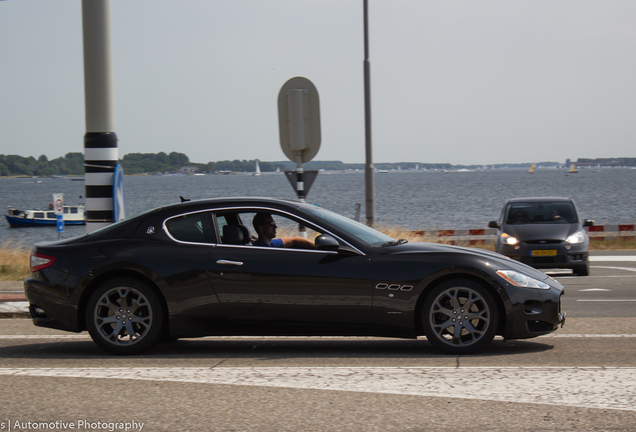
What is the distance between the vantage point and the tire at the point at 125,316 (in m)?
6.39

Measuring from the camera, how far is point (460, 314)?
6.16 m

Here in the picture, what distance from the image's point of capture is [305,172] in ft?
37.8

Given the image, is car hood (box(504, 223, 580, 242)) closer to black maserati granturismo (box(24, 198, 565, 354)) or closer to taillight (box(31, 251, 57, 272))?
black maserati granturismo (box(24, 198, 565, 354))

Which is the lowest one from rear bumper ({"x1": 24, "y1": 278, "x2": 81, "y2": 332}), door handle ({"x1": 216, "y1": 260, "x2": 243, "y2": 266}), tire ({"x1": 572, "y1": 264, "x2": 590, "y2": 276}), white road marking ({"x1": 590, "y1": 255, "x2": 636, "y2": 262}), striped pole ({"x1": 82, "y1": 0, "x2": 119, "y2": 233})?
white road marking ({"x1": 590, "y1": 255, "x2": 636, "y2": 262})

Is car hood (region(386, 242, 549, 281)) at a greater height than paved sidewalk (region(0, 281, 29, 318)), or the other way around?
car hood (region(386, 242, 549, 281))

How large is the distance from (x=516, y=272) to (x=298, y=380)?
2.19 meters

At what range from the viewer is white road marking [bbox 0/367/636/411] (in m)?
4.79

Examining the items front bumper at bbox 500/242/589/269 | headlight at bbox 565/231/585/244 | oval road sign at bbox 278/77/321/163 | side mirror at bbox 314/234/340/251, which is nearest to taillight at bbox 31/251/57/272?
side mirror at bbox 314/234/340/251

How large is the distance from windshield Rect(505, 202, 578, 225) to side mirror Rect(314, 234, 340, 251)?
983 centimetres

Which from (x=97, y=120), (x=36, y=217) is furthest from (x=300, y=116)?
(x=36, y=217)

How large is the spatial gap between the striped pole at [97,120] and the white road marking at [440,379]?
496 centimetres

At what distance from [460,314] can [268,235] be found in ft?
6.19

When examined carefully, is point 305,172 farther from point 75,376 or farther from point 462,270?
point 75,376

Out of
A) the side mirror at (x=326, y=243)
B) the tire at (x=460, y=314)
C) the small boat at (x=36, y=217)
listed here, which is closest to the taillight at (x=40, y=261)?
the side mirror at (x=326, y=243)
